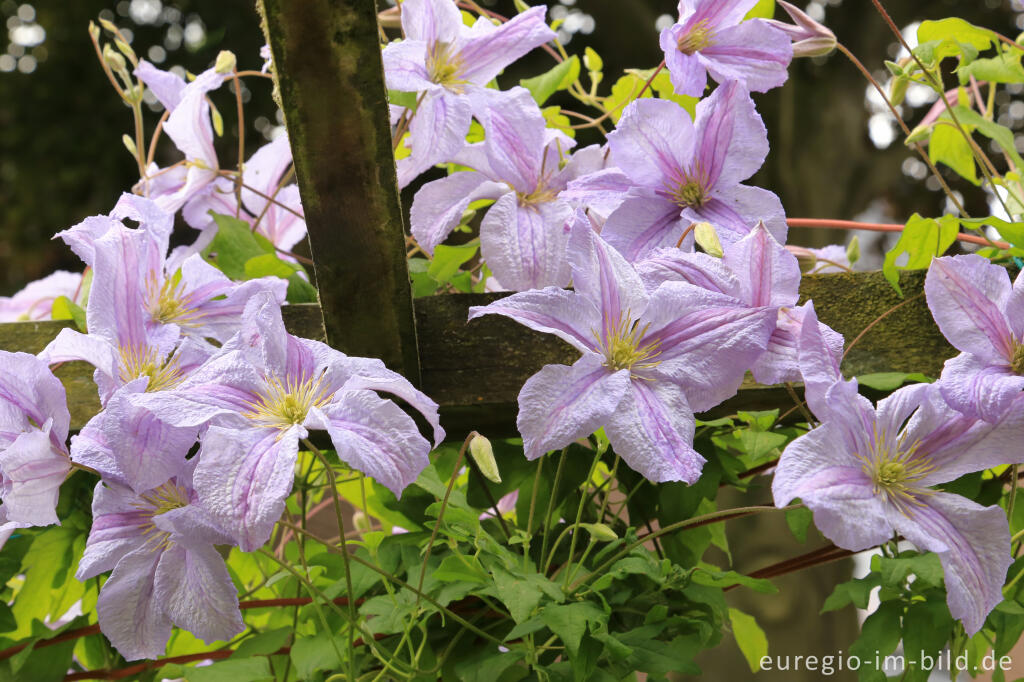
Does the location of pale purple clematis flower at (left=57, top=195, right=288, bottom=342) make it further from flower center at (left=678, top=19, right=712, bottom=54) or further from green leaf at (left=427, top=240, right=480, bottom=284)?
flower center at (left=678, top=19, right=712, bottom=54)

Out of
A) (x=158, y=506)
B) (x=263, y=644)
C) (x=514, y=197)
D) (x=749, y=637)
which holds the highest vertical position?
(x=514, y=197)

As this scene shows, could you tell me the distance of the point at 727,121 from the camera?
1.58 ft

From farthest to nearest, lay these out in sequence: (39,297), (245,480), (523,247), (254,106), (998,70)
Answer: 1. (254,106)
2. (39,297)
3. (998,70)
4. (523,247)
5. (245,480)

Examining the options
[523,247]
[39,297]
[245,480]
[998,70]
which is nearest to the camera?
[245,480]

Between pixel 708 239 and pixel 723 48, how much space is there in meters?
0.13

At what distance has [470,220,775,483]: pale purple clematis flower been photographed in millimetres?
399

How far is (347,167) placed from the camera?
40 cm

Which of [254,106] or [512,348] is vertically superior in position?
[512,348]

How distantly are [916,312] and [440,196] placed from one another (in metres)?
0.28

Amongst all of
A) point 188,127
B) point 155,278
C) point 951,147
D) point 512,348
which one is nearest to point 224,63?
point 188,127

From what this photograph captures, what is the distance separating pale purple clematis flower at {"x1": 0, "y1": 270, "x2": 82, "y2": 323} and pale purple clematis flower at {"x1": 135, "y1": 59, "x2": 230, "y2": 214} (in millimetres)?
148

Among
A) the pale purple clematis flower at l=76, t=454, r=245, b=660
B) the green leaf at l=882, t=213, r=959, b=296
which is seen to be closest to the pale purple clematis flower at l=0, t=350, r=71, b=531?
the pale purple clematis flower at l=76, t=454, r=245, b=660

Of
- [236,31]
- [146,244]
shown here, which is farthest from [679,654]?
[236,31]

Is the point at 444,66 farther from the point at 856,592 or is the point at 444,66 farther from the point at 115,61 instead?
the point at 856,592
